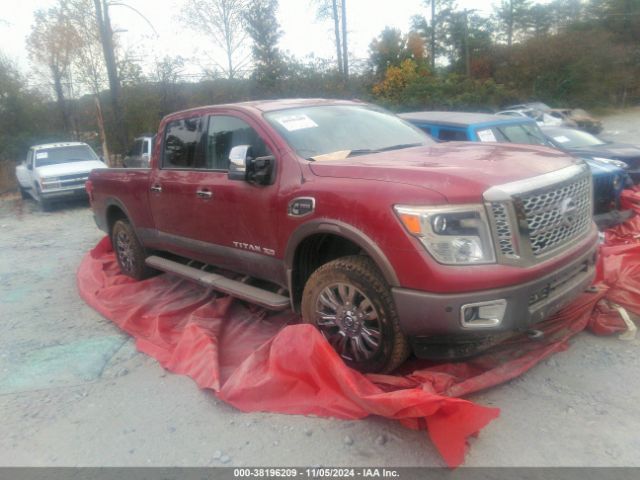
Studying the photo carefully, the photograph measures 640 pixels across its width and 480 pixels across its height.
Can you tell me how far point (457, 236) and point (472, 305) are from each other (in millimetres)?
380

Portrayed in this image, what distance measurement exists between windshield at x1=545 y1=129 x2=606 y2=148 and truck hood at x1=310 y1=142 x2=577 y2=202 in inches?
198

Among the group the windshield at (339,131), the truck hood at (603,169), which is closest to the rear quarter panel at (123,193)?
the windshield at (339,131)

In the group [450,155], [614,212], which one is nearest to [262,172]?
[450,155]

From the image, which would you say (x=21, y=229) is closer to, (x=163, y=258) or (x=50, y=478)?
(x=163, y=258)

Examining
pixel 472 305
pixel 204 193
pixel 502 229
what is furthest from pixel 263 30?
pixel 472 305

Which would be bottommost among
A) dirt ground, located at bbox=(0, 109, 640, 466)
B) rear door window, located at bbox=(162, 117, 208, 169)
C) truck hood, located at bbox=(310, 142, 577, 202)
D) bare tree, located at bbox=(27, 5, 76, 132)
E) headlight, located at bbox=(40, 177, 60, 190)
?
dirt ground, located at bbox=(0, 109, 640, 466)

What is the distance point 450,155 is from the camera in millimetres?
3633

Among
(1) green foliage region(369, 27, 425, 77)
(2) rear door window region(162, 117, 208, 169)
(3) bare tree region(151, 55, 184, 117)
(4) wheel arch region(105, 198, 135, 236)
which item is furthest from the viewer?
(1) green foliage region(369, 27, 425, 77)

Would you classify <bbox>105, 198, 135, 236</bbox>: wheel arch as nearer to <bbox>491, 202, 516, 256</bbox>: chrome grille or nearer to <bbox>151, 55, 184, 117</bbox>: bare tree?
<bbox>491, 202, 516, 256</bbox>: chrome grille

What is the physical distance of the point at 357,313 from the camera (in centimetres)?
333

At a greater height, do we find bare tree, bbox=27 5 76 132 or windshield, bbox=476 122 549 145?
bare tree, bbox=27 5 76 132

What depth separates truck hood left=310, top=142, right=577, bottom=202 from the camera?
2889 millimetres

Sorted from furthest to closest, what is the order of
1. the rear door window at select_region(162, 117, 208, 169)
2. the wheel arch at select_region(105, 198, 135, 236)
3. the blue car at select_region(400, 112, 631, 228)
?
the blue car at select_region(400, 112, 631, 228), the wheel arch at select_region(105, 198, 135, 236), the rear door window at select_region(162, 117, 208, 169)

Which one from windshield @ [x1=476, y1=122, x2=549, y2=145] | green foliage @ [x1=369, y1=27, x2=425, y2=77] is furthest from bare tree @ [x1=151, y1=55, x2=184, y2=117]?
windshield @ [x1=476, y1=122, x2=549, y2=145]
